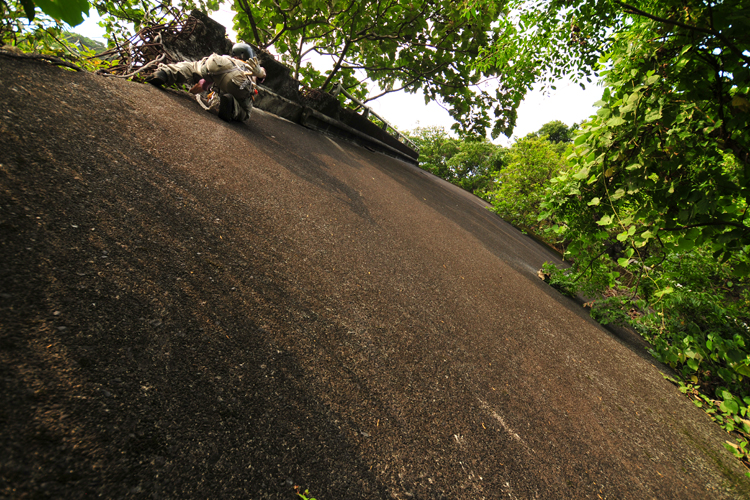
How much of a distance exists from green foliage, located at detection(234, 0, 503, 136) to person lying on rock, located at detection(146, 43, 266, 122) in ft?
14.2

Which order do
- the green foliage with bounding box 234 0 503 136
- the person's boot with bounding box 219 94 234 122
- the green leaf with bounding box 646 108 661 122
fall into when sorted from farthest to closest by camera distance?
the green foliage with bounding box 234 0 503 136 → the person's boot with bounding box 219 94 234 122 → the green leaf with bounding box 646 108 661 122

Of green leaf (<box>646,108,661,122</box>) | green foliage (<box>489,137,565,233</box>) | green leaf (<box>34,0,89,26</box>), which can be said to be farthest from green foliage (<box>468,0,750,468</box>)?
green foliage (<box>489,137,565,233</box>)

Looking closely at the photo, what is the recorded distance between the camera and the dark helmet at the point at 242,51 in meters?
Answer: 4.91

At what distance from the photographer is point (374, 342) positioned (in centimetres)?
199

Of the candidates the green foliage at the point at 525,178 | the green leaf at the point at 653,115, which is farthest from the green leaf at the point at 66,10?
the green foliage at the point at 525,178

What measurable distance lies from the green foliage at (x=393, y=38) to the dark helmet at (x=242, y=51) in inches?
142

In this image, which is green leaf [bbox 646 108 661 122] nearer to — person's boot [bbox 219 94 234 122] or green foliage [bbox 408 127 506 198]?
person's boot [bbox 219 94 234 122]

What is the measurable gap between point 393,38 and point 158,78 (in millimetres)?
Answer: 6766

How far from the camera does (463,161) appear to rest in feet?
78.2

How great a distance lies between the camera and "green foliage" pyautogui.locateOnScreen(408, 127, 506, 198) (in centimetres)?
2271

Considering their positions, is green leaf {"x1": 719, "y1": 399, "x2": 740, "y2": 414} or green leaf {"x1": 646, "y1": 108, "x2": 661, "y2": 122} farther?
green leaf {"x1": 719, "y1": 399, "x2": 740, "y2": 414}

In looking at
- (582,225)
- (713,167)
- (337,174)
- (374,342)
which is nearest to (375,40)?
(337,174)

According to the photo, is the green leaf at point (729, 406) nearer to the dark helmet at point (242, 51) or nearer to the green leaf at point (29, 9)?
the green leaf at point (29, 9)

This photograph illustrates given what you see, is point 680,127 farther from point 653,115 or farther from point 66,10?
point 66,10
